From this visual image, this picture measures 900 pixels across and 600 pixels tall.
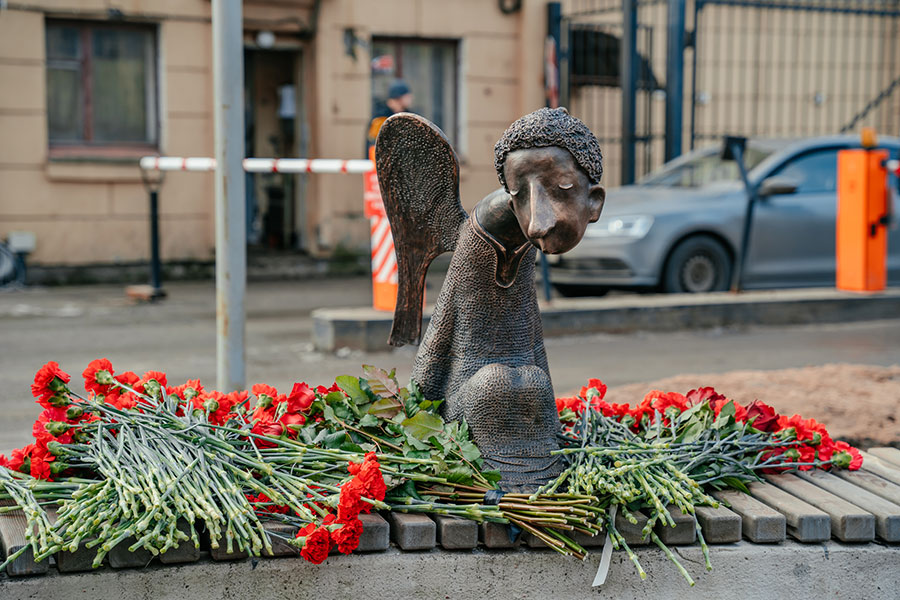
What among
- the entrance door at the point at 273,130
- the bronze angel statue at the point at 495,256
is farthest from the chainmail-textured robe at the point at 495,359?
the entrance door at the point at 273,130

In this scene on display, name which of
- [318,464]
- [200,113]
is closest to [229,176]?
[318,464]

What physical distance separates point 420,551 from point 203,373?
4644 mm

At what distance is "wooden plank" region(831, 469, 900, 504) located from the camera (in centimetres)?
333

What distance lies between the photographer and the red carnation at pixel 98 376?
10.5 feet

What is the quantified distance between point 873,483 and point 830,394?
1.87m

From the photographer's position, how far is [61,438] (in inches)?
117

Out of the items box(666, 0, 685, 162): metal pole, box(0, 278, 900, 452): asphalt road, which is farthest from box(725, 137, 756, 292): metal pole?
box(666, 0, 685, 162): metal pole

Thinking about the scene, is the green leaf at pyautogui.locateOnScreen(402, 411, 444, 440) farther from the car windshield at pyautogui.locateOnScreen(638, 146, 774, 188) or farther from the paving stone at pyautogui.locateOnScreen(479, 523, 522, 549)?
the car windshield at pyautogui.locateOnScreen(638, 146, 774, 188)

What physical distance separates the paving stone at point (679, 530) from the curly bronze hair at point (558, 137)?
898 mm

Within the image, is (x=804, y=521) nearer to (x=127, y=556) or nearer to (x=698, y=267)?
(x=127, y=556)

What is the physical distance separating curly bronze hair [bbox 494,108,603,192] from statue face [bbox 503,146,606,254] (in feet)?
0.05

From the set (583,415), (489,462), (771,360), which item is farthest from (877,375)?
(489,462)

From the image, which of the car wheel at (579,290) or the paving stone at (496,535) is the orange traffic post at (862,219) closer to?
the car wheel at (579,290)

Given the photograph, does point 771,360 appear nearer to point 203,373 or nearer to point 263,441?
point 203,373
